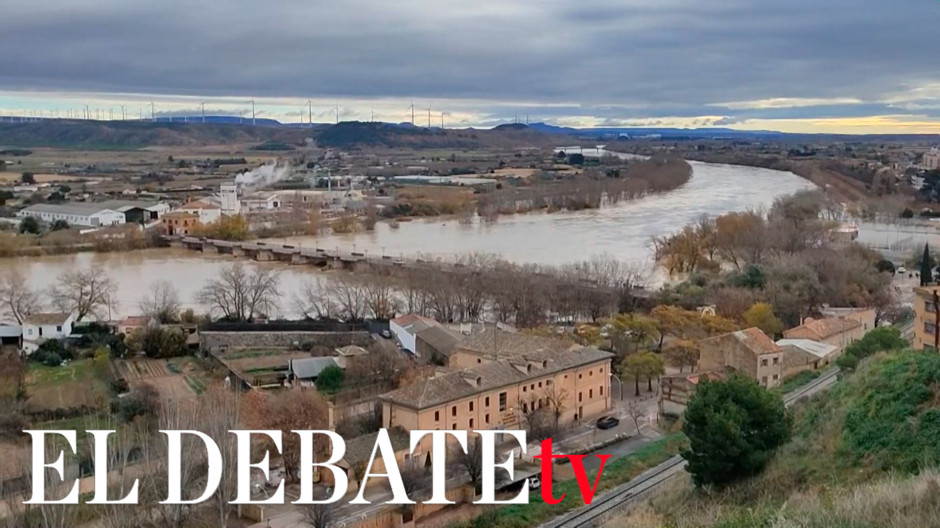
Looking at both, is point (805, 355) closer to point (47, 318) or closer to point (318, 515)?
point (318, 515)

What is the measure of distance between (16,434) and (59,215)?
14568 millimetres

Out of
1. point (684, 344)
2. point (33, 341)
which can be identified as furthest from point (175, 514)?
point (33, 341)

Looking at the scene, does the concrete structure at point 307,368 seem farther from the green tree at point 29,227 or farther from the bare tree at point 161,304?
the green tree at point 29,227

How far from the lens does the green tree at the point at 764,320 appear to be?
8.28 metres

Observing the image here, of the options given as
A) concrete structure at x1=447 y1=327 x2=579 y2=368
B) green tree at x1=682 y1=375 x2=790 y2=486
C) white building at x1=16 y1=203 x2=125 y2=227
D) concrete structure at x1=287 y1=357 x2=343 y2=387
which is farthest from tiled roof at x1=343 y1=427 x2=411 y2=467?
white building at x1=16 y1=203 x2=125 y2=227

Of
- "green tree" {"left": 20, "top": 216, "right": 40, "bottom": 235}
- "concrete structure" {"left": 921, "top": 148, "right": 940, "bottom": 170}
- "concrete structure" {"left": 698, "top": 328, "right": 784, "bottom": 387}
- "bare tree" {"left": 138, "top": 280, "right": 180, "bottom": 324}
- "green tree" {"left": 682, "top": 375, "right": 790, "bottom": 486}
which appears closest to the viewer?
"green tree" {"left": 682, "top": 375, "right": 790, "bottom": 486}

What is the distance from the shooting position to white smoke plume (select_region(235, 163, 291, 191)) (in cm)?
2926

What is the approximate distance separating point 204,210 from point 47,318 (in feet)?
33.4

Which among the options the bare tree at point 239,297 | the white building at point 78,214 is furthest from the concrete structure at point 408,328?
the white building at point 78,214

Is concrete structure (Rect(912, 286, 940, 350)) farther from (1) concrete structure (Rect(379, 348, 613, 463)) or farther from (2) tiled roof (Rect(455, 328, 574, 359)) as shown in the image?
(2) tiled roof (Rect(455, 328, 574, 359))

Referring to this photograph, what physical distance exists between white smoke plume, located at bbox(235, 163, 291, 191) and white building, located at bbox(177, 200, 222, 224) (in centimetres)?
897

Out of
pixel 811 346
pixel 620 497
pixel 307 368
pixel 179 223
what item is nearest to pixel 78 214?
pixel 179 223

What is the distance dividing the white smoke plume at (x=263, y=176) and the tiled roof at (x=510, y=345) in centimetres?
2268

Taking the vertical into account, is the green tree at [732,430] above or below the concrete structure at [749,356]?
above
